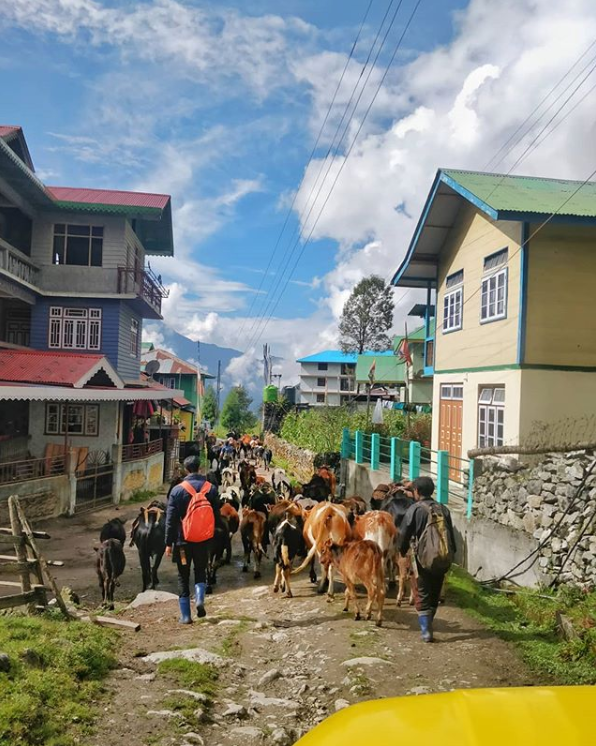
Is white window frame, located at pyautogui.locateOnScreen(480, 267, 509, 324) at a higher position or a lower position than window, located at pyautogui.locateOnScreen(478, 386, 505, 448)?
higher

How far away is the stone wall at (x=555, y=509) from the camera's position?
6.72m

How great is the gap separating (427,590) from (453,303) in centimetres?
1028

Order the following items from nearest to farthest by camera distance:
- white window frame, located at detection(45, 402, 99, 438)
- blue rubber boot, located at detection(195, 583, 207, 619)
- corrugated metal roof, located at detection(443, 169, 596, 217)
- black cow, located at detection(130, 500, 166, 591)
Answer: blue rubber boot, located at detection(195, 583, 207, 619), black cow, located at detection(130, 500, 166, 591), corrugated metal roof, located at detection(443, 169, 596, 217), white window frame, located at detection(45, 402, 99, 438)

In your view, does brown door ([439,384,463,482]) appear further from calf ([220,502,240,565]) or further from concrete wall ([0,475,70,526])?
concrete wall ([0,475,70,526])

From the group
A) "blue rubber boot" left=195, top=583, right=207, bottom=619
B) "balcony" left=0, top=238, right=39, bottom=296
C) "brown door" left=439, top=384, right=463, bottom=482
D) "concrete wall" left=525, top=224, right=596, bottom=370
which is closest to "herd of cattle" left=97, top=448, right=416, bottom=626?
"blue rubber boot" left=195, top=583, right=207, bottom=619

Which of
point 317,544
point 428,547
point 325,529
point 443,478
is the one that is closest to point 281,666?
point 428,547

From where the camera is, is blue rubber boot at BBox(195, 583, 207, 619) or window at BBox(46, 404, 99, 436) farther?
window at BBox(46, 404, 99, 436)

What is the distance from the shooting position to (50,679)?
416cm

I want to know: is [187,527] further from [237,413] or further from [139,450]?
[237,413]

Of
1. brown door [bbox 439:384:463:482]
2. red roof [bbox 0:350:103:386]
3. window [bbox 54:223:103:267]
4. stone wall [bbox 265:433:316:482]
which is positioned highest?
window [bbox 54:223:103:267]

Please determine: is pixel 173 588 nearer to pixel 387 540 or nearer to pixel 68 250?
pixel 387 540

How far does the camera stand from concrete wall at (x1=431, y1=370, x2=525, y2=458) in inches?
428

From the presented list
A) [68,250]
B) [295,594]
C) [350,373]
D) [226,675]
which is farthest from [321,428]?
[350,373]

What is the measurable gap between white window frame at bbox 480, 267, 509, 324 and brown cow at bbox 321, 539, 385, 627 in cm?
683
